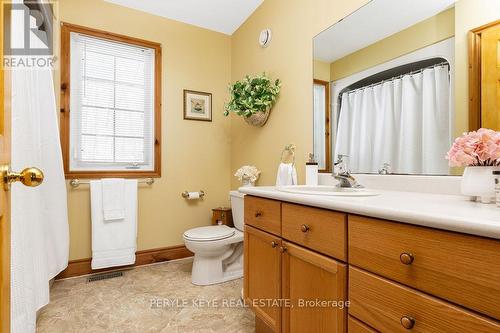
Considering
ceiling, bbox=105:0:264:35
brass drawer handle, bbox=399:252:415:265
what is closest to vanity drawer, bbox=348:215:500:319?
brass drawer handle, bbox=399:252:415:265

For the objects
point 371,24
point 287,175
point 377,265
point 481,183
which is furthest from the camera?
point 287,175

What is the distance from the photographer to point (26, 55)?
5.04ft

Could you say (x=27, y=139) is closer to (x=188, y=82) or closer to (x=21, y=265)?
(x=21, y=265)

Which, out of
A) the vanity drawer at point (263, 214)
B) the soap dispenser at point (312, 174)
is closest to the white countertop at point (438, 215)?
the vanity drawer at point (263, 214)

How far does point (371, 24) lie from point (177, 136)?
1.93 m

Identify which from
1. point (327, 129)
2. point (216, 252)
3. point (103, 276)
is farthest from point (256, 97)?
point (103, 276)

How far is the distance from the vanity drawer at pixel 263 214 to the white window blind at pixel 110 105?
1.48 meters

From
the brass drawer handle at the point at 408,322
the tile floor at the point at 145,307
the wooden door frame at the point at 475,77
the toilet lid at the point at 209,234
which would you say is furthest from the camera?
the toilet lid at the point at 209,234

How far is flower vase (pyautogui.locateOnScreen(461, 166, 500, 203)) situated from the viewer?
0.88 meters

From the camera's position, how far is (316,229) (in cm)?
102

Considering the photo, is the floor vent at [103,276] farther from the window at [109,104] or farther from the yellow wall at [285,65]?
the yellow wall at [285,65]

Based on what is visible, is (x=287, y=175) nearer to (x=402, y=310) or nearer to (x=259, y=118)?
(x=259, y=118)

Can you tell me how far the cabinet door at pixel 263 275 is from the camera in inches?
49.0

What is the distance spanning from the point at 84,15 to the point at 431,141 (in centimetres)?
279
